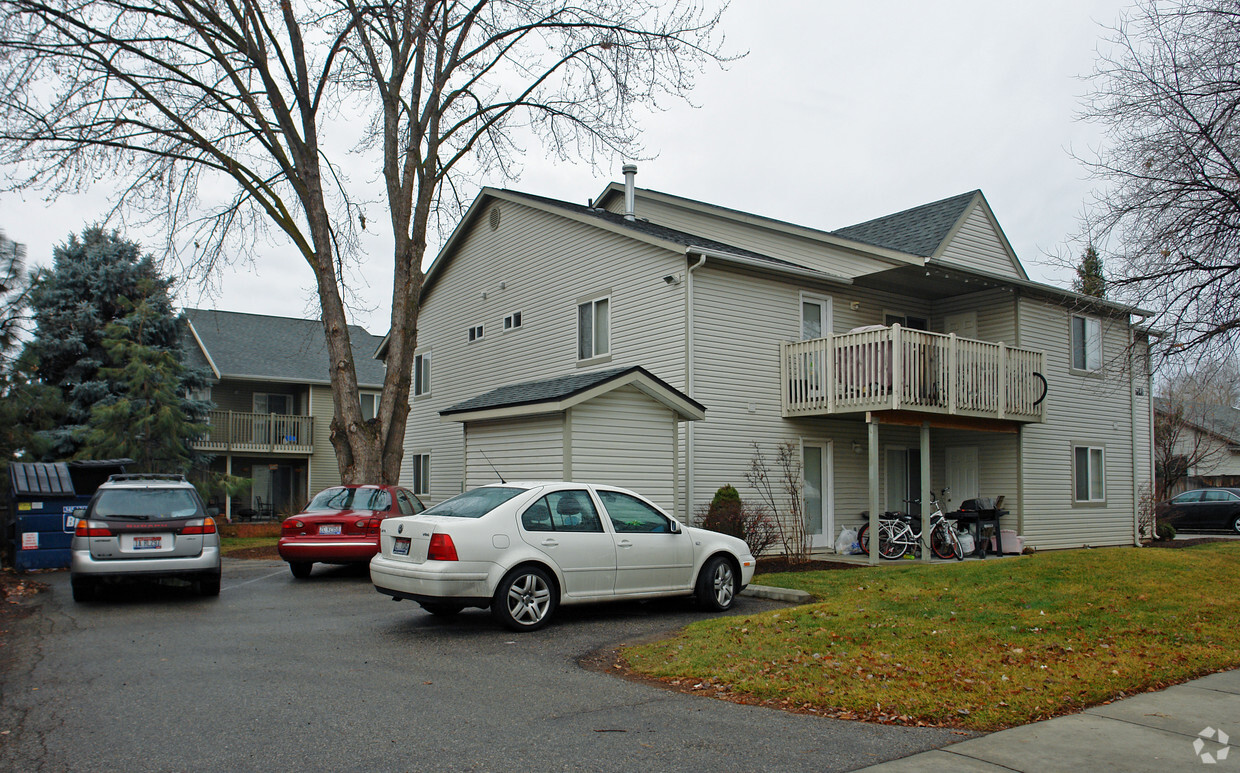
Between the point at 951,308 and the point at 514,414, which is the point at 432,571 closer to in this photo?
the point at 514,414

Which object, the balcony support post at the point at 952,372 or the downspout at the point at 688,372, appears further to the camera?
the balcony support post at the point at 952,372

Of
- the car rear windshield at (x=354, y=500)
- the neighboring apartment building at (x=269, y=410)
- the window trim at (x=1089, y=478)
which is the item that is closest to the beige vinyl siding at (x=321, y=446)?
the neighboring apartment building at (x=269, y=410)

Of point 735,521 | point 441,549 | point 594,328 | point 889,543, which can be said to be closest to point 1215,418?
point 889,543

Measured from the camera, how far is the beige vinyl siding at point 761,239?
64.4 ft

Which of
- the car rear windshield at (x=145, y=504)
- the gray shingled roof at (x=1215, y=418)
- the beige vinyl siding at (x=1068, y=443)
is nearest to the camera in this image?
the car rear windshield at (x=145, y=504)

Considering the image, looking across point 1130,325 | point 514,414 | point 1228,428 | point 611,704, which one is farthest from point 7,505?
point 1228,428

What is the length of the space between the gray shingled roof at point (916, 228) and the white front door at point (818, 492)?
4.56m

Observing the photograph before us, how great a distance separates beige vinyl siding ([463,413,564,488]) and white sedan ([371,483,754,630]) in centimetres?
475

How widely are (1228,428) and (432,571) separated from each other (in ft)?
189

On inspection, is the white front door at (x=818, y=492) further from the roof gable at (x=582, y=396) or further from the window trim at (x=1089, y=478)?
the window trim at (x=1089, y=478)

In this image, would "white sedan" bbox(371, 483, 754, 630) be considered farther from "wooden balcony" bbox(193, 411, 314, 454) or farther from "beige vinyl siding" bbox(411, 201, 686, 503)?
"wooden balcony" bbox(193, 411, 314, 454)

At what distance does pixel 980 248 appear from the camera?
21.7m

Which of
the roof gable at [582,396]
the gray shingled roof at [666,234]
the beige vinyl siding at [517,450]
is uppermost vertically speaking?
the gray shingled roof at [666,234]

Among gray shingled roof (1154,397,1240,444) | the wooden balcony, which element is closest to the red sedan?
the wooden balcony
